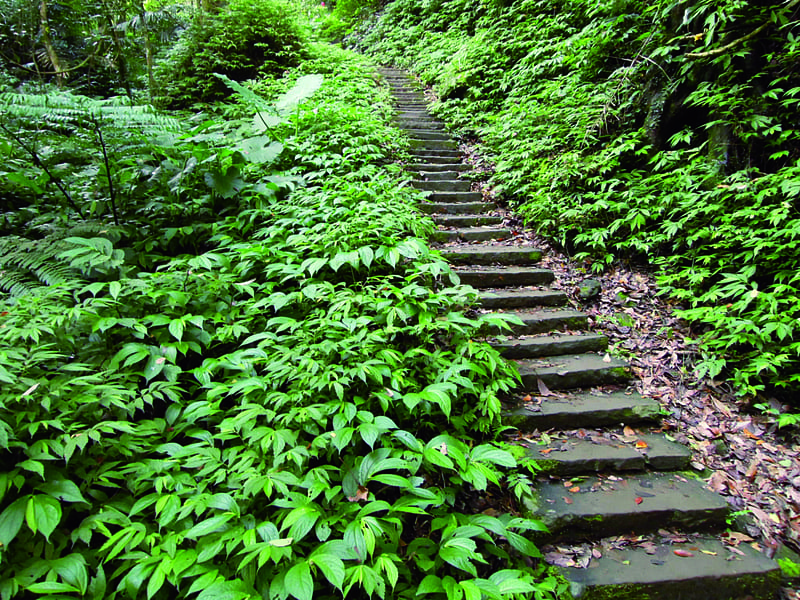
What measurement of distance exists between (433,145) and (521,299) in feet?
13.9

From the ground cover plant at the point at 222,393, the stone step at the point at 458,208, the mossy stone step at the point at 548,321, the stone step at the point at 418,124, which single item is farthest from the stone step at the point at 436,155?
the mossy stone step at the point at 548,321

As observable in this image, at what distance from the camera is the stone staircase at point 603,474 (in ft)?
6.66

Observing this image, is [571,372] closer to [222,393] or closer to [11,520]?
[222,393]

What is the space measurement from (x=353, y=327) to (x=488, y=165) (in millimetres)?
4893

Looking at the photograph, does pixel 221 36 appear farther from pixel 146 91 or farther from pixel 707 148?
pixel 707 148

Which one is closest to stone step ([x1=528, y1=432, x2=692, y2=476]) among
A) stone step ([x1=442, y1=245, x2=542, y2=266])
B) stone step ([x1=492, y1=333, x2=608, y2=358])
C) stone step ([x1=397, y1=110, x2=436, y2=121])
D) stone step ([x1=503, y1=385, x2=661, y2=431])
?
stone step ([x1=503, y1=385, x2=661, y2=431])

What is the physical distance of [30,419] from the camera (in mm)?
1636

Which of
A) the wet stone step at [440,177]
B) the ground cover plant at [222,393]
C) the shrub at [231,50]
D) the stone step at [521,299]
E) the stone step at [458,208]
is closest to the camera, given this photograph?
the ground cover plant at [222,393]

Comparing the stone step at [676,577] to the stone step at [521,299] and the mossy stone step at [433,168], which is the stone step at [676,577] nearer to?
the stone step at [521,299]

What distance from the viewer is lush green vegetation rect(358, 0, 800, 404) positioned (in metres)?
3.04

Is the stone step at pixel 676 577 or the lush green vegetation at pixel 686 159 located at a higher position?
the lush green vegetation at pixel 686 159

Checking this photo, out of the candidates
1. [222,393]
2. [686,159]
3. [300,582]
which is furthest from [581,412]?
[686,159]

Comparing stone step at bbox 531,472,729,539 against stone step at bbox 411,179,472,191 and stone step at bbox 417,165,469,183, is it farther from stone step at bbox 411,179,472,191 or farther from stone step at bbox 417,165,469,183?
stone step at bbox 417,165,469,183

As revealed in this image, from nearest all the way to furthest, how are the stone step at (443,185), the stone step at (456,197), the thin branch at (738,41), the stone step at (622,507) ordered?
the stone step at (622,507)
the thin branch at (738,41)
the stone step at (456,197)
the stone step at (443,185)
